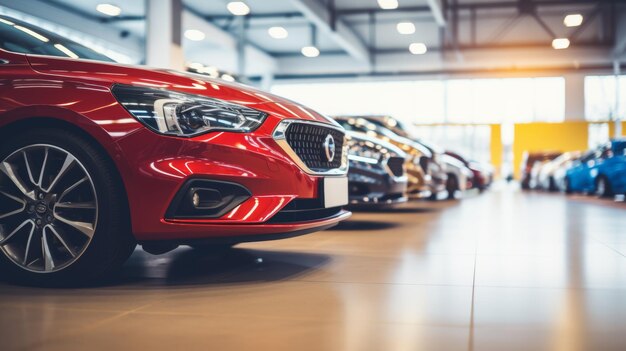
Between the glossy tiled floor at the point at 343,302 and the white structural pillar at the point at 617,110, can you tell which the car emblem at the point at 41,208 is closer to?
the glossy tiled floor at the point at 343,302

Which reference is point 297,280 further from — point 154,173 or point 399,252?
point 399,252

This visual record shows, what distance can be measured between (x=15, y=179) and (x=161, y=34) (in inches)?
353

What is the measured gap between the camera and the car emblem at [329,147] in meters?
4.11

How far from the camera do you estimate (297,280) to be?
3.59m

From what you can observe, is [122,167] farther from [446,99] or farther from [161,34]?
[446,99]

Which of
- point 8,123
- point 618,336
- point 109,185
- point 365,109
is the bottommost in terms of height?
point 618,336

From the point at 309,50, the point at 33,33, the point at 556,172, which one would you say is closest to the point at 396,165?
the point at 33,33

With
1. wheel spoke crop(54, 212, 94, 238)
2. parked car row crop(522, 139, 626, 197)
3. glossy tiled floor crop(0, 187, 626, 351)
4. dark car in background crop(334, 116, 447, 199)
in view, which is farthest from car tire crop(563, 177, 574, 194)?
wheel spoke crop(54, 212, 94, 238)

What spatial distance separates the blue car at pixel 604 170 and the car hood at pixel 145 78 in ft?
37.2

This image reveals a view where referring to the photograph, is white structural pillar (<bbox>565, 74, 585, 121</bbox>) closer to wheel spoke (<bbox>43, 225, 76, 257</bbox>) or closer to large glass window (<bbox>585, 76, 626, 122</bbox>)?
large glass window (<bbox>585, 76, 626, 122</bbox>)

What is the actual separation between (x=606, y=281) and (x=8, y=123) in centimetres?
315

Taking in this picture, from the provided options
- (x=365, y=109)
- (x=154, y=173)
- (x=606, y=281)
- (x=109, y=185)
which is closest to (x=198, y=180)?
(x=154, y=173)

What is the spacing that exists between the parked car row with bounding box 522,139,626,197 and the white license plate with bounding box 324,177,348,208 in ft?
34.3

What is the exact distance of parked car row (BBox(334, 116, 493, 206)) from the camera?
264 inches
